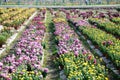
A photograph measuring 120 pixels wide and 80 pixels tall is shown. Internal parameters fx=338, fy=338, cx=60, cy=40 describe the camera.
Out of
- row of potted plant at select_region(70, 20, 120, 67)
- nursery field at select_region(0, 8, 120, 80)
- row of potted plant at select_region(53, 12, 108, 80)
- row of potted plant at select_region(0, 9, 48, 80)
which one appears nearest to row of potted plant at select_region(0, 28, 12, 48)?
nursery field at select_region(0, 8, 120, 80)

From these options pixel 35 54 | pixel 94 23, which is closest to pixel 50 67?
pixel 35 54

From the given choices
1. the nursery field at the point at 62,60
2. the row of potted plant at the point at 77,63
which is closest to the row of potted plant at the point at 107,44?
the nursery field at the point at 62,60

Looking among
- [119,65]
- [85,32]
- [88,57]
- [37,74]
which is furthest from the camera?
[85,32]

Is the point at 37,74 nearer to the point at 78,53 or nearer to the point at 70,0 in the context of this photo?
the point at 78,53

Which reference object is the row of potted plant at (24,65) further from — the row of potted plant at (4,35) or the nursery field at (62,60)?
the row of potted plant at (4,35)

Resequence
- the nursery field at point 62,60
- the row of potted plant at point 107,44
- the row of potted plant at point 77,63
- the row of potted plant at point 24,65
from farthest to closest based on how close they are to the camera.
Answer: the row of potted plant at point 107,44 → the nursery field at point 62,60 → the row of potted plant at point 77,63 → the row of potted plant at point 24,65

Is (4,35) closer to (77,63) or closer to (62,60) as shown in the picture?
(62,60)

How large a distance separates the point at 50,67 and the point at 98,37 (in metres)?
3.82

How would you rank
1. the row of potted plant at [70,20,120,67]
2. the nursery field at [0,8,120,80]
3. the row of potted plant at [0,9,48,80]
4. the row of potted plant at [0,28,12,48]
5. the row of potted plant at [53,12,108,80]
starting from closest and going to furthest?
1. the row of potted plant at [0,9,48,80]
2. the row of potted plant at [53,12,108,80]
3. the nursery field at [0,8,120,80]
4. the row of potted plant at [70,20,120,67]
5. the row of potted plant at [0,28,12,48]

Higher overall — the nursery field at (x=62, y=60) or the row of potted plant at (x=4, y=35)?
the nursery field at (x=62, y=60)

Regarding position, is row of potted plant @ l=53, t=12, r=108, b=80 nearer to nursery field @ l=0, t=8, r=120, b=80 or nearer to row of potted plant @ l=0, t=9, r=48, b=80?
nursery field @ l=0, t=8, r=120, b=80

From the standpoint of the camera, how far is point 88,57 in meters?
11.1

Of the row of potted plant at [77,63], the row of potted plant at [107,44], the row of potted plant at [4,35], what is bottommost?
the row of potted plant at [4,35]

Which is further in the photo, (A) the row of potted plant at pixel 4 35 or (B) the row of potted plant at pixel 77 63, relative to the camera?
(A) the row of potted plant at pixel 4 35
